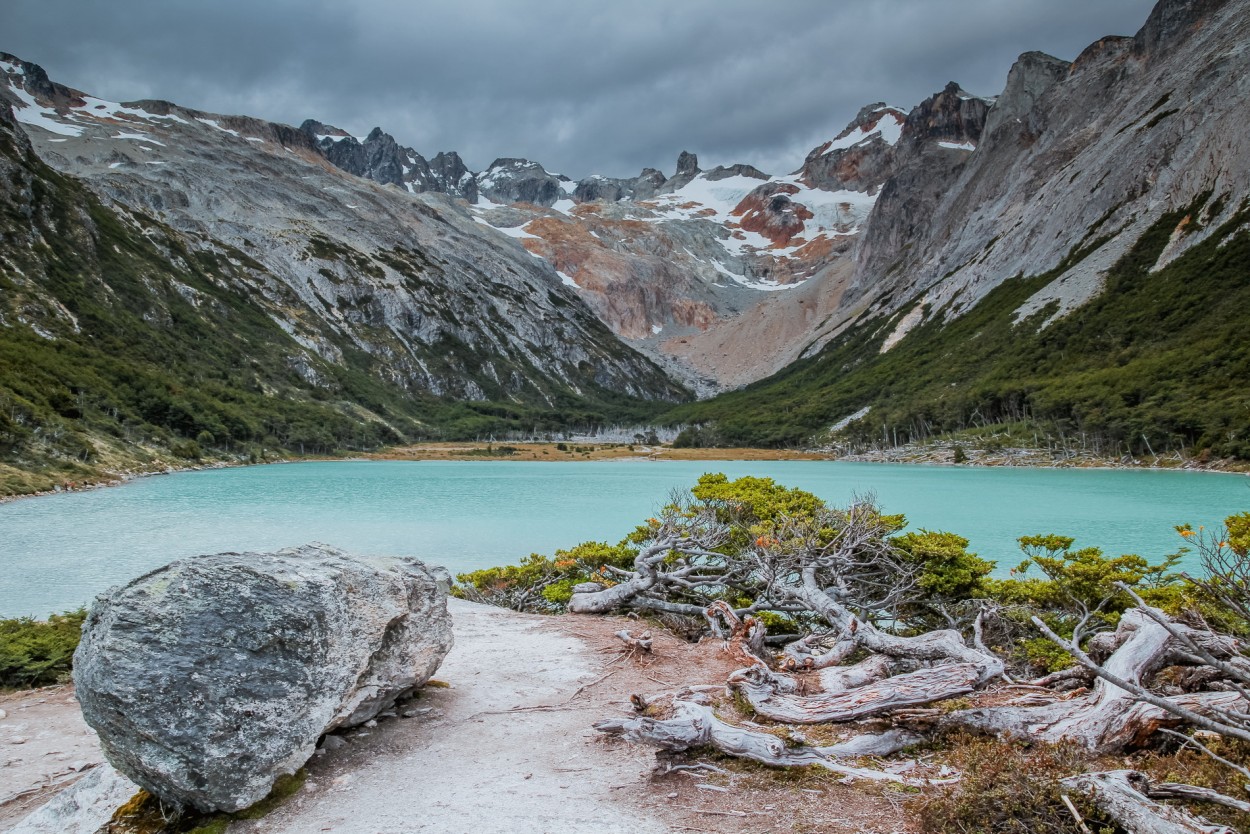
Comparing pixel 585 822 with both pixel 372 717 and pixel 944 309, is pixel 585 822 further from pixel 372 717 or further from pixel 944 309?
pixel 944 309

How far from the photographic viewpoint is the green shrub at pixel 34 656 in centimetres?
954

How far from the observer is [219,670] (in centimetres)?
571

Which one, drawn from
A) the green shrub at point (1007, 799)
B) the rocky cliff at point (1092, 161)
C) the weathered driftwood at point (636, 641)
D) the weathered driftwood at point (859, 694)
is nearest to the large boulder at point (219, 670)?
the weathered driftwood at point (859, 694)

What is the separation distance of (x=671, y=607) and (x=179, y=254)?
174 m

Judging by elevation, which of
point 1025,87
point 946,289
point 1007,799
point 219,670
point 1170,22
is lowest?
point 1007,799

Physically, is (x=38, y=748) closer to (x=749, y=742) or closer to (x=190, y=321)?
(x=749, y=742)

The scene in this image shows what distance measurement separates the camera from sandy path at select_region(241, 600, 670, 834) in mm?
5676

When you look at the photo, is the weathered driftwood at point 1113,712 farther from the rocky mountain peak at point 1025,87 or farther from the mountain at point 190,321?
the rocky mountain peak at point 1025,87

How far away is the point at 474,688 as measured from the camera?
364 inches

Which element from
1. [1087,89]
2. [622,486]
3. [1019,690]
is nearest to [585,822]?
[1019,690]

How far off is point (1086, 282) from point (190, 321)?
16187 centimetres

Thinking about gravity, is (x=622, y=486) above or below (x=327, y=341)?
below

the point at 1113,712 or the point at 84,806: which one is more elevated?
the point at 1113,712

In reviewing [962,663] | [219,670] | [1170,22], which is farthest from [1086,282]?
[219,670]
